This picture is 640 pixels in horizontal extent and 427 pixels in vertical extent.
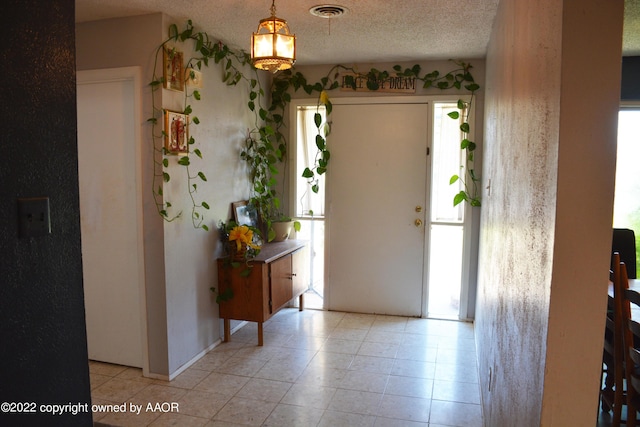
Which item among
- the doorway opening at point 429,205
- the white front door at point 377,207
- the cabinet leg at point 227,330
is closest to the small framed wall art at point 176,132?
the cabinet leg at point 227,330

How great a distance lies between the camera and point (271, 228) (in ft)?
14.5

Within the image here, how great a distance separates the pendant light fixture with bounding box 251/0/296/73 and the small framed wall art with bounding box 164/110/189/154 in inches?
31.0

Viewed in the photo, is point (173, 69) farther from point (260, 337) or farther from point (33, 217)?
point (260, 337)

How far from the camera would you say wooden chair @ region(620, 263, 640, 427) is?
1988 mm

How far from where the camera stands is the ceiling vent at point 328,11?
9.30 ft

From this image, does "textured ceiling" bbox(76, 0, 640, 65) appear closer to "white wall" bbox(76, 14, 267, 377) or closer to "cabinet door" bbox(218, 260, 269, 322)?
"white wall" bbox(76, 14, 267, 377)

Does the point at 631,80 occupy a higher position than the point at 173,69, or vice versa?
the point at 631,80

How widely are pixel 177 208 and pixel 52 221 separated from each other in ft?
5.64

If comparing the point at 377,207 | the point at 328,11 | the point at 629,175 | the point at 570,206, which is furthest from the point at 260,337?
the point at 629,175

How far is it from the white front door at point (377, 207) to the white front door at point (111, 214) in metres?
1.97

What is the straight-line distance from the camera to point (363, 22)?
10.4ft

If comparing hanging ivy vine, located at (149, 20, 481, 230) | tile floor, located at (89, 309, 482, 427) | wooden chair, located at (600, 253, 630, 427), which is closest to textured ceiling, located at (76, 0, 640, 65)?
hanging ivy vine, located at (149, 20, 481, 230)

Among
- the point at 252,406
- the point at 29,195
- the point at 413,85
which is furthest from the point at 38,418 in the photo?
the point at 413,85

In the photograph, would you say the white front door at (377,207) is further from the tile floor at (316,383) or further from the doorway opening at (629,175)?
the doorway opening at (629,175)
